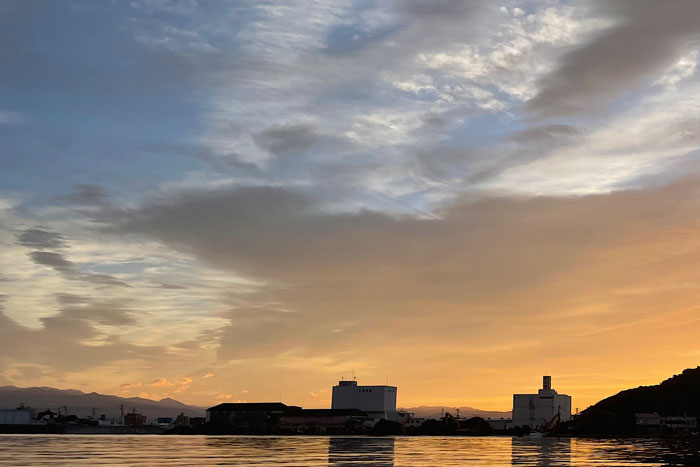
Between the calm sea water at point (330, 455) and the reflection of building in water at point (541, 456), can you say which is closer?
the calm sea water at point (330, 455)

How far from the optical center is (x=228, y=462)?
72.9 m

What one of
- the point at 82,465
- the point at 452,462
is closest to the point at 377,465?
the point at 452,462

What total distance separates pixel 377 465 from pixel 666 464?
28.8 m

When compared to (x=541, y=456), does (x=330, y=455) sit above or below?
below

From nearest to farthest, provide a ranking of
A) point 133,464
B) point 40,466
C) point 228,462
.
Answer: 1. point 40,466
2. point 133,464
3. point 228,462

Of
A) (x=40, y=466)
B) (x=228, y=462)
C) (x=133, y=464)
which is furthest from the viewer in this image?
(x=228, y=462)

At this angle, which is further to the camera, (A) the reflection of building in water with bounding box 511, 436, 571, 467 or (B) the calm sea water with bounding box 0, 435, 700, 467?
(A) the reflection of building in water with bounding box 511, 436, 571, 467

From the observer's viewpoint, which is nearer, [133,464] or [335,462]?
[133,464]

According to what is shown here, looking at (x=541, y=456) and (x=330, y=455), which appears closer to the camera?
(x=330, y=455)

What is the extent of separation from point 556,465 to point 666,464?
10609 mm

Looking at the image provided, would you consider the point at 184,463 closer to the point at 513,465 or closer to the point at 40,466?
the point at 40,466

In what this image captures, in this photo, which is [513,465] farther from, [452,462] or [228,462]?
[228,462]

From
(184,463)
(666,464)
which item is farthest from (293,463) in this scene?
(666,464)

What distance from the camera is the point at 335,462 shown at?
240ft
